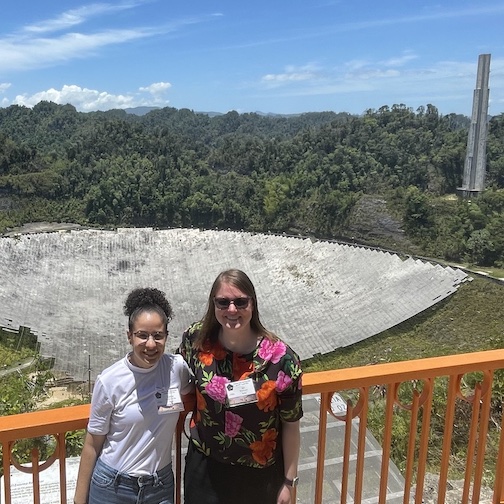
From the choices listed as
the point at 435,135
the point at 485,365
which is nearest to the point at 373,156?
the point at 435,135

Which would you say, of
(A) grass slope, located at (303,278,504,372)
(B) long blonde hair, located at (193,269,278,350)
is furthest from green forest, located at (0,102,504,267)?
(B) long blonde hair, located at (193,269,278,350)

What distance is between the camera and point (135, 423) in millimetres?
2084

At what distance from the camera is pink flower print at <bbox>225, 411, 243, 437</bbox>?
2061 mm

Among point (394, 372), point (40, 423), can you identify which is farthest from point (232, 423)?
point (394, 372)

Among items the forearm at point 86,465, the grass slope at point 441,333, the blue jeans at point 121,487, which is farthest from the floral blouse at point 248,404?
the grass slope at point 441,333

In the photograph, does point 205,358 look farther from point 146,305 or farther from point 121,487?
point 121,487

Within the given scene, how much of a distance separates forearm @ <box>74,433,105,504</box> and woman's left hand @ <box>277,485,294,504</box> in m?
0.69

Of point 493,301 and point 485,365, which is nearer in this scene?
point 485,365

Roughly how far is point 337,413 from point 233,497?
0.58 m

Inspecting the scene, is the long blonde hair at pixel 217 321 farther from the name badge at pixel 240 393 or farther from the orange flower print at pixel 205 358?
the name badge at pixel 240 393

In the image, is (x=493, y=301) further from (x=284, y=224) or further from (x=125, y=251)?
(x=284, y=224)

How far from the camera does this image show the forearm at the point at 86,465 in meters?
2.11

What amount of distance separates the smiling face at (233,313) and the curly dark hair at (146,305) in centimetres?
21

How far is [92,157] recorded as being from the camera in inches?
2537
